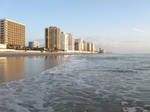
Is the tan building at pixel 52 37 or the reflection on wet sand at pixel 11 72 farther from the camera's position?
the tan building at pixel 52 37

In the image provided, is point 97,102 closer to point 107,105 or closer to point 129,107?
point 107,105

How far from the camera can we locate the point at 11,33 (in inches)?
4567

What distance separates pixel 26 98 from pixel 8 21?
405ft

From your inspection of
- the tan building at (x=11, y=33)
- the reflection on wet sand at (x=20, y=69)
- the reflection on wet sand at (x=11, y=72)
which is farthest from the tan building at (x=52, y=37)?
the reflection on wet sand at (x=11, y=72)

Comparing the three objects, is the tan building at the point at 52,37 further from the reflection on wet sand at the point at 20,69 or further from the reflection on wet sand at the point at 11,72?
the reflection on wet sand at the point at 11,72

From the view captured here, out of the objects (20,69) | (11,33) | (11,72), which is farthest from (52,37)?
(11,72)

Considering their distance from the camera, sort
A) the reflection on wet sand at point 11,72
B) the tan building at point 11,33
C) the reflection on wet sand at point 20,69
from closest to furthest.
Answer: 1. the reflection on wet sand at point 11,72
2. the reflection on wet sand at point 20,69
3. the tan building at point 11,33

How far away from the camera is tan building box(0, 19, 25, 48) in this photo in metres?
109

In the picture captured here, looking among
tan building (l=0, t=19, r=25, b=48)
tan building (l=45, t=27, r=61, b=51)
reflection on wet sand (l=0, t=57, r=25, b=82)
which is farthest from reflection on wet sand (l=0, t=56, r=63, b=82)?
tan building (l=45, t=27, r=61, b=51)

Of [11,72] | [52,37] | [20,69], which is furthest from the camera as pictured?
[52,37]

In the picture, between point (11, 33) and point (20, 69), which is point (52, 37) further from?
point (20, 69)

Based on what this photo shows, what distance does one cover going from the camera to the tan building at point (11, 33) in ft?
358

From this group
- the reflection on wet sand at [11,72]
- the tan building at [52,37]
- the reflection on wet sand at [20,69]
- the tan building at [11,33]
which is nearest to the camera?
the reflection on wet sand at [11,72]

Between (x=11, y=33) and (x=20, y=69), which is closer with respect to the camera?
(x=20, y=69)
